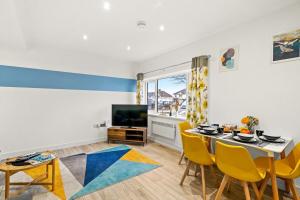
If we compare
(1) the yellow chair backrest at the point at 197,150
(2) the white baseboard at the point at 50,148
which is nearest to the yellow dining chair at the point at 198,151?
(1) the yellow chair backrest at the point at 197,150

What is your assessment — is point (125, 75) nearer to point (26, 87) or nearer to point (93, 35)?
point (93, 35)

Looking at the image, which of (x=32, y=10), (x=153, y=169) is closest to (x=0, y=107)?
(x=32, y=10)

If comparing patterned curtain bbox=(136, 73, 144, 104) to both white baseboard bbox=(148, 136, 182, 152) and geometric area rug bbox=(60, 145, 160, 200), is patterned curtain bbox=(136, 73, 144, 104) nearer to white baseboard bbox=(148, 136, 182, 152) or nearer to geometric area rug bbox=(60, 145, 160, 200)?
white baseboard bbox=(148, 136, 182, 152)

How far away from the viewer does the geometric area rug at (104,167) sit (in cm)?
231

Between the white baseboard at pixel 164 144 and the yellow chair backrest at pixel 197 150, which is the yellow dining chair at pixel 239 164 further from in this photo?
the white baseboard at pixel 164 144

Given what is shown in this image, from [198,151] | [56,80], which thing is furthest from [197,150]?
[56,80]

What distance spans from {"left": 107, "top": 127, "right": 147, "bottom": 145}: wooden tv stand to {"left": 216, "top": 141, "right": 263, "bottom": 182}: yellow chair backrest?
265 cm

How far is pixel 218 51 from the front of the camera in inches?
115

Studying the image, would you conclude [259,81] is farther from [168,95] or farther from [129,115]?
[129,115]

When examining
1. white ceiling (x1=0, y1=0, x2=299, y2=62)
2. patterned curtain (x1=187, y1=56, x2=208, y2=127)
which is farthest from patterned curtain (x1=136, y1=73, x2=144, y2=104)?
patterned curtain (x1=187, y1=56, x2=208, y2=127)

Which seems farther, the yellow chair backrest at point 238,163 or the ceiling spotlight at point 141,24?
the ceiling spotlight at point 141,24

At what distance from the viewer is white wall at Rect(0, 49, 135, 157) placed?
3271 millimetres

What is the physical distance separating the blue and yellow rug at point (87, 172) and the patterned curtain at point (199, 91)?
4.22ft

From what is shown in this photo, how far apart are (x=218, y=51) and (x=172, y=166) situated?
7.97 feet
